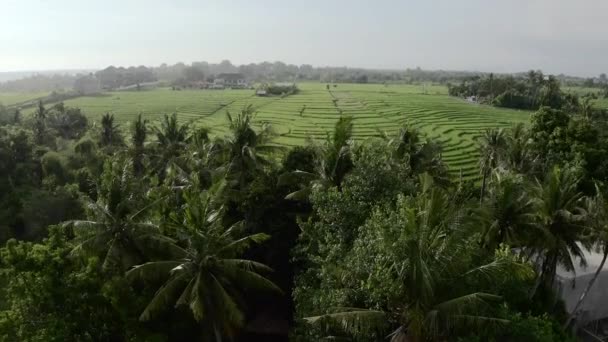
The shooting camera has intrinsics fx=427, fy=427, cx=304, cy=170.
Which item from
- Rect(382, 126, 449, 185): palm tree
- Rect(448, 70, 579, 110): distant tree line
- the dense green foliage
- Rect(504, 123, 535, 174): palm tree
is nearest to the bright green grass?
the dense green foliage

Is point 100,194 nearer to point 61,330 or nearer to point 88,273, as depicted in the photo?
point 88,273

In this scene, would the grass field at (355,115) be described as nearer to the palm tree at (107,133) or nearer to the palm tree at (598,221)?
the palm tree at (107,133)

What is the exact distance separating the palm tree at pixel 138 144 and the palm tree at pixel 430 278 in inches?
615

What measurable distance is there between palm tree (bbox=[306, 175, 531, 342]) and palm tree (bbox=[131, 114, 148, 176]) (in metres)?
15.6

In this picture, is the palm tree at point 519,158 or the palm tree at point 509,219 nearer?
the palm tree at point 509,219

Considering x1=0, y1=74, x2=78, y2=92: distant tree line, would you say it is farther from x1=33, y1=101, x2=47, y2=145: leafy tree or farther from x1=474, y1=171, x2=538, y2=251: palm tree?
x1=474, y1=171, x2=538, y2=251: palm tree

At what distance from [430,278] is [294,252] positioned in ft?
19.2

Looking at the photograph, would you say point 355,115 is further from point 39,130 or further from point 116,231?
point 116,231

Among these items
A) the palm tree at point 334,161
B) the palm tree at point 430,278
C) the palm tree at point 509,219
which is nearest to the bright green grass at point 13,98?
the palm tree at point 334,161

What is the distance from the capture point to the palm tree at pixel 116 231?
454 inches

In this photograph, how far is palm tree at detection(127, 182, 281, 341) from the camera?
10555 mm

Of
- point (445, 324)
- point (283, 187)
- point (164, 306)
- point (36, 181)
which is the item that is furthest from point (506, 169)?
point (36, 181)

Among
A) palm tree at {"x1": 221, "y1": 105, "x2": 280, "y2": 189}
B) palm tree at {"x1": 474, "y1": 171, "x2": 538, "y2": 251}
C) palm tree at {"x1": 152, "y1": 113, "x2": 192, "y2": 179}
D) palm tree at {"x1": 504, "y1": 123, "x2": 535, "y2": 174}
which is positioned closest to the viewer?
palm tree at {"x1": 474, "y1": 171, "x2": 538, "y2": 251}

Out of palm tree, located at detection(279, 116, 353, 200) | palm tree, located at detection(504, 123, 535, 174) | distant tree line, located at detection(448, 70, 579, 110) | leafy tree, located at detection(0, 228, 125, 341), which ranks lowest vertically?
leafy tree, located at detection(0, 228, 125, 341)
